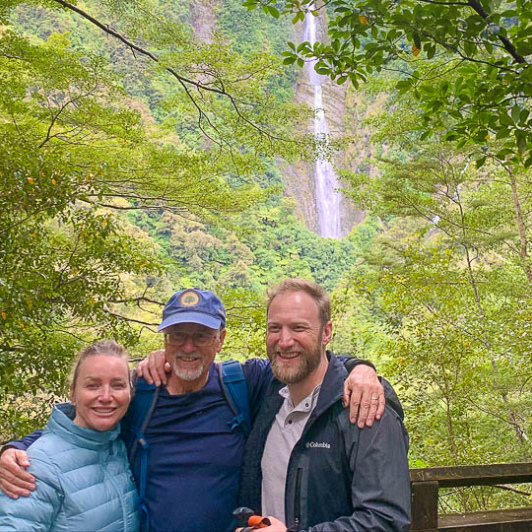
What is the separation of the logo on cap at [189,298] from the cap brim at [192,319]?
0.15 feet

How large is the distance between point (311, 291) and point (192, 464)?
0.67 m

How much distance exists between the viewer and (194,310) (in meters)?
2.03

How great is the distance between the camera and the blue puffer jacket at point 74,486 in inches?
65.0

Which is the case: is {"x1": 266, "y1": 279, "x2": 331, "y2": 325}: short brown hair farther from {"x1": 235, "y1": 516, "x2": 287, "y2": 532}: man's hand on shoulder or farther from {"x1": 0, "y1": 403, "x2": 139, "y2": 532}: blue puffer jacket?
{"x1": 0, "y1": 403, "x2": 139, "y2": 532}: blue puffer jacket

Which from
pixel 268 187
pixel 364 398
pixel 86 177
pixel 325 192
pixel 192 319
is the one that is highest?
pixel 325 192

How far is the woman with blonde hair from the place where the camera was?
65.9 inches

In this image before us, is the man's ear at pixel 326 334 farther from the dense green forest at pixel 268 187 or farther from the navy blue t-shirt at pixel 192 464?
the dense green forest at pixel 268 187

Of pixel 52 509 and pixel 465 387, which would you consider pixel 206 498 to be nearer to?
pixel 52 509

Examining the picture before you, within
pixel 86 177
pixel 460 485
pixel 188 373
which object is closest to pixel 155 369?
pixel 188 373

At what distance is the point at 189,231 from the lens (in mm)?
32719

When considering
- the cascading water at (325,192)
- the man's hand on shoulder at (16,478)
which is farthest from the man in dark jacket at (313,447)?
the cascading water at (325,192)

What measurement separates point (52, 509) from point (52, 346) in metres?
2.88

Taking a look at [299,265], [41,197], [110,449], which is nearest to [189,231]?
[299,265]

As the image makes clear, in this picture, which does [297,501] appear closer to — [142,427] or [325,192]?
[142,427]
